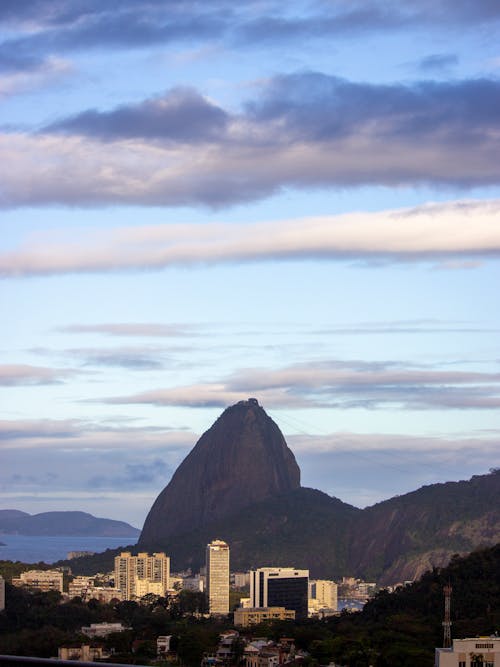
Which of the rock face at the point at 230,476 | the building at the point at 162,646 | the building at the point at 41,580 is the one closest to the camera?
the building at the point at 162,646

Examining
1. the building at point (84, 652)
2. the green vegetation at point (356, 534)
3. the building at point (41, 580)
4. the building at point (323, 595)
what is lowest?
the building at point (84, 652)

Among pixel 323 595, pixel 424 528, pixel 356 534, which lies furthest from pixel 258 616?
pixel 356 534

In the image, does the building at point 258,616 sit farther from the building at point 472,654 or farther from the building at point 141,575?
the building at point 472,654

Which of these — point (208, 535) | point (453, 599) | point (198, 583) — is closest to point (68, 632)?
point (453, 599)

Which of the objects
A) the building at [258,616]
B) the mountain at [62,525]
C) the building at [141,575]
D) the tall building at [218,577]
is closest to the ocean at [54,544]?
the mountain at [62,525]

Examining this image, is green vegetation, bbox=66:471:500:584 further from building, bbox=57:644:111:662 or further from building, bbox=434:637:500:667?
building, bbox=434:637:500:667

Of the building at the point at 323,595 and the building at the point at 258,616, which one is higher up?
the building at the point at 323,595

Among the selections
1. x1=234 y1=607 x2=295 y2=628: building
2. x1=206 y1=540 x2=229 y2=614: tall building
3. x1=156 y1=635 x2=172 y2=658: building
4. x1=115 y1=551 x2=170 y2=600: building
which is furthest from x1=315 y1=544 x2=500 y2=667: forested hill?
x1=115 y1=551 x2=170 y2=600: building

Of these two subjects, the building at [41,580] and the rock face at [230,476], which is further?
the rock face at [230,476]
